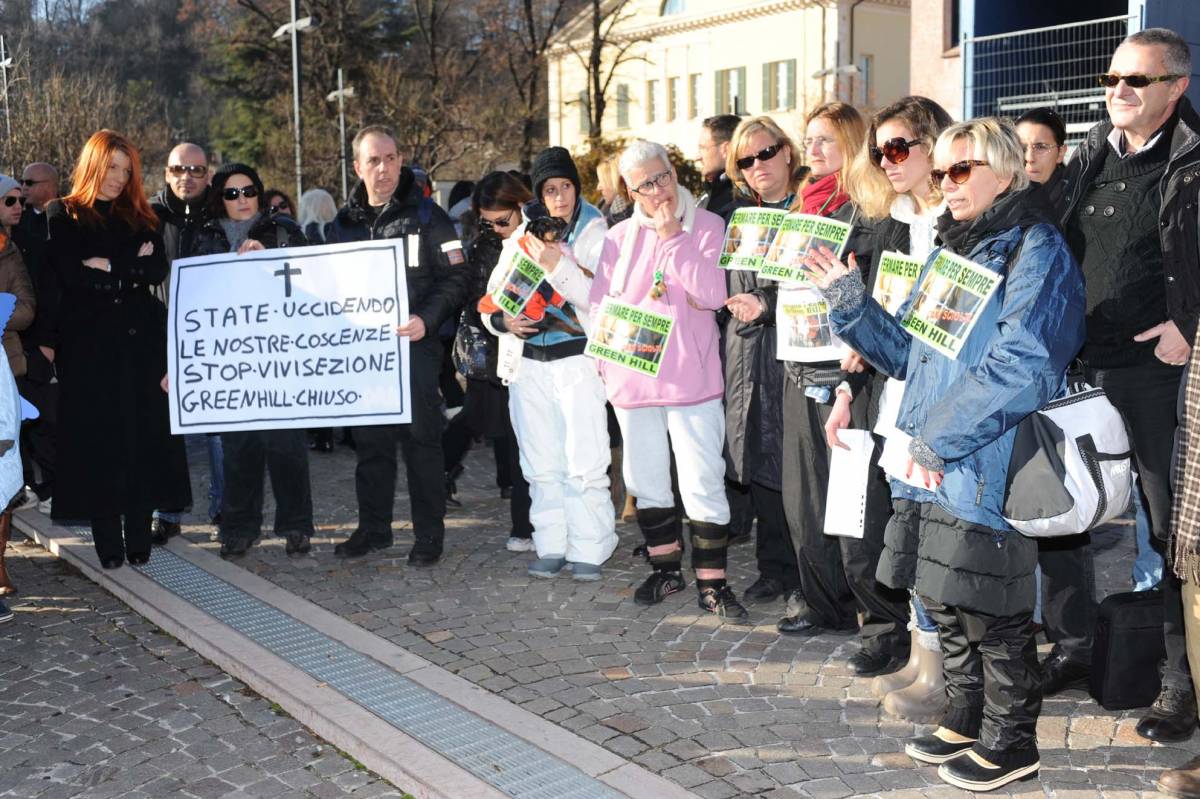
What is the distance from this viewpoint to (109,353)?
6973mm

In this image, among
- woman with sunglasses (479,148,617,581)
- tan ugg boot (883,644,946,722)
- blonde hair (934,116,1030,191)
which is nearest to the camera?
blonde hair (934,116,1030,191)

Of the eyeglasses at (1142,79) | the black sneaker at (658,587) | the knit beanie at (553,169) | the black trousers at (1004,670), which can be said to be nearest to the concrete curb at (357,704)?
the black trousers at (1004,670)

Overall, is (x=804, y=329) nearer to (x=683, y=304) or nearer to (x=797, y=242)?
(x=797, y=242)

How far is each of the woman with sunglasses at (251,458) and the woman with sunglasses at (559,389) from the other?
1437 millimetres

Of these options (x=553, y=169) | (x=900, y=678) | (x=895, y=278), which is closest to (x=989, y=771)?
(x=900, y=678)

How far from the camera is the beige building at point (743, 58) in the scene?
172 ft

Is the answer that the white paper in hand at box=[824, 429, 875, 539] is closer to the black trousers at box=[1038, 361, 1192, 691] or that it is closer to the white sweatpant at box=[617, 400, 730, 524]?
the black trousers at box=[1038, 361, 1192, 691]

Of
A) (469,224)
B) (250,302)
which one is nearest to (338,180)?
(469,224)

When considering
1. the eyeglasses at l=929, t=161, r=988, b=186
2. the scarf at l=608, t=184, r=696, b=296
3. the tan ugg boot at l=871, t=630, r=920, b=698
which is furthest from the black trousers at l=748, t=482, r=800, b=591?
the eyeglasses at l=929, t=161, r=988, b=186

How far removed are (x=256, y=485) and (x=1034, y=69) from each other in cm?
984

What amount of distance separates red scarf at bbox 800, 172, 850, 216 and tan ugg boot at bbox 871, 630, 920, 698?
182 cm

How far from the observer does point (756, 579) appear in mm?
6785

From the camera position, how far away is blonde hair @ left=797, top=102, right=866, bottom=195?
17.6 feet

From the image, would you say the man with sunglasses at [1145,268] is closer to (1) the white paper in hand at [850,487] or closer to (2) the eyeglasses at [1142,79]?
(2) the eyeglasses at [1142,79]
